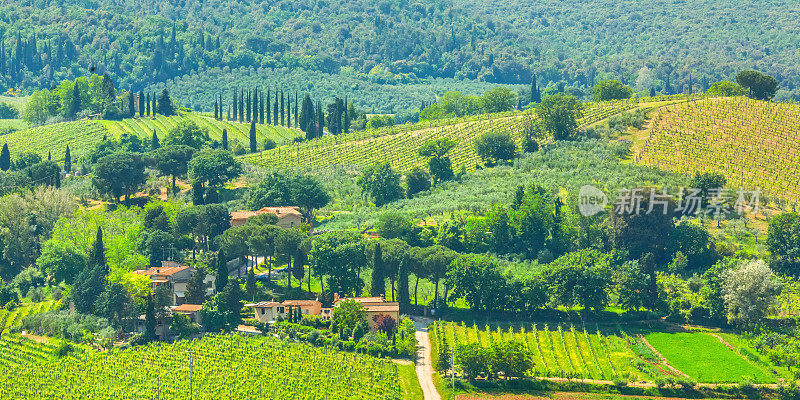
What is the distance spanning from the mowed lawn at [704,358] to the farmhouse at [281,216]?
42.9m

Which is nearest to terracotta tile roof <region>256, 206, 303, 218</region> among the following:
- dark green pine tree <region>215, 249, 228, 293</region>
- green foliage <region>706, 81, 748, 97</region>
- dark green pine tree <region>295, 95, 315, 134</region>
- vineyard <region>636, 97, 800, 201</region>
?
dark green pine tree <region>215, 249, 228, 293</region>

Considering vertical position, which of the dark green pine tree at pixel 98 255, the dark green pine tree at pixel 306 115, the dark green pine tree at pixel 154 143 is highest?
the dark green pine tree at pixel 306 115

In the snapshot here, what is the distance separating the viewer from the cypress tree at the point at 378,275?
104m

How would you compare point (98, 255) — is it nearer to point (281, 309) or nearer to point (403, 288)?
point (281, 309)

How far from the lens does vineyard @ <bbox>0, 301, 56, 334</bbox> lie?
331 ft

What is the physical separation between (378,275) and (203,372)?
23.4 metres

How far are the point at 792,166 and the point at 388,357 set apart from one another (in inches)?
2600

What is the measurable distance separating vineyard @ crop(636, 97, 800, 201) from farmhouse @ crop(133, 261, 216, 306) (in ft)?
184

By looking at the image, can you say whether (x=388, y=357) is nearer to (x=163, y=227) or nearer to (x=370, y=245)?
(x=370, y=245)

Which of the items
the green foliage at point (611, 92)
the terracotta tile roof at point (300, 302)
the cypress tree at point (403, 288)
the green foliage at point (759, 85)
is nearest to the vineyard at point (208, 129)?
the green foliage at point (611, 92)

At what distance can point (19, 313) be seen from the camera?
10450cm

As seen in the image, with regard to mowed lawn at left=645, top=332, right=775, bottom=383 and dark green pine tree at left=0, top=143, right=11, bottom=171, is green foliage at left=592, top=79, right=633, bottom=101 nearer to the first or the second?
mowed lawn at left=645, top=332, right=775, bottom=383

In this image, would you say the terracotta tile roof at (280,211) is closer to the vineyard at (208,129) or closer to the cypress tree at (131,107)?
the vineyard at (208,129)

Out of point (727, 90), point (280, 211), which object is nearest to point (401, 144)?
point (280, 211)
